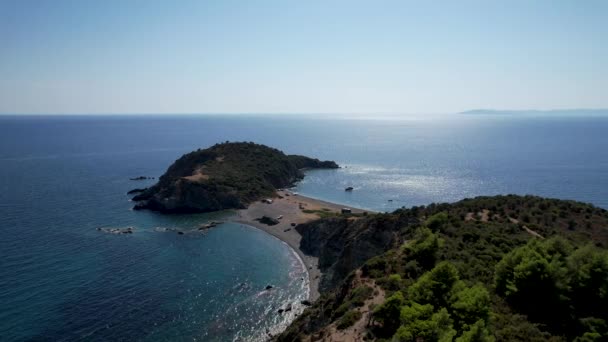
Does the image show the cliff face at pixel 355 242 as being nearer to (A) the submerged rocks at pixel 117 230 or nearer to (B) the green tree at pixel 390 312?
(B) the green tree at pixel 390 312

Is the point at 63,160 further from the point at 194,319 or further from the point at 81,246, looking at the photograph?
the point at 194,319

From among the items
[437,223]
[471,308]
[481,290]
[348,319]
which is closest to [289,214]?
[437,223]

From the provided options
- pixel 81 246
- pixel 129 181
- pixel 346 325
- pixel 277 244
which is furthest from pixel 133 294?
pixel 129 181

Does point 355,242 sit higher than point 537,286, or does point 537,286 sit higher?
point 537,286

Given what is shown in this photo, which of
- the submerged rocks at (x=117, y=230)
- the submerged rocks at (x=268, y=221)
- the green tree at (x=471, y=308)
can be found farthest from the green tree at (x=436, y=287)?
the submerged rocks at (x=117, y=230)

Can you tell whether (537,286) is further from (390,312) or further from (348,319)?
(348,319)

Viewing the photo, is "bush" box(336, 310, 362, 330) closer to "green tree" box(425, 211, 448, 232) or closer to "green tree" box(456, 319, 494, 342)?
"green tree" box(456, 319, 494, 342)
